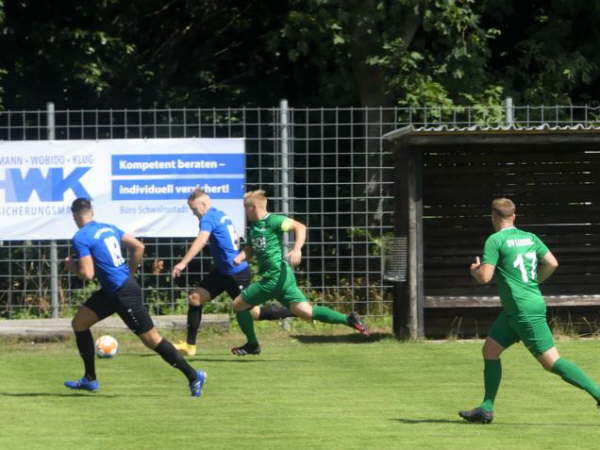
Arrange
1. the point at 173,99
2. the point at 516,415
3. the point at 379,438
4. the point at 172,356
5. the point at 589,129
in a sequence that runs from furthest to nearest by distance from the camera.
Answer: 1. the point at 173,99
2. the point at 589,129
3. the point at 172,356
4. the point at 516,415
5. the point at 379,438

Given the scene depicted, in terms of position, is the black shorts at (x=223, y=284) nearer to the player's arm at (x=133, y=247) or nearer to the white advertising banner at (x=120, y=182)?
the white advertising banner at (x=120, y=182)

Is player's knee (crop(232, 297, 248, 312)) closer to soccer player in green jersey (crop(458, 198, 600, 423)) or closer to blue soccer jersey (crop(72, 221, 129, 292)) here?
blue soccer jersey (crop(72, 221, 129, 292))

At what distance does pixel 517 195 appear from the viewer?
16562mm

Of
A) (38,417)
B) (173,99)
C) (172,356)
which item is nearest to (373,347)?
(172,356)

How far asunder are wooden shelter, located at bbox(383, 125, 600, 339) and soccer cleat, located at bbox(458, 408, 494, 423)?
579 cm

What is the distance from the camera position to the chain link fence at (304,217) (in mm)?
17219

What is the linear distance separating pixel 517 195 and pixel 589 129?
1.40 metres

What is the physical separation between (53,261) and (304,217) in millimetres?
2984

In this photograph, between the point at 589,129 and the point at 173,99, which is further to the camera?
the point at 173,99

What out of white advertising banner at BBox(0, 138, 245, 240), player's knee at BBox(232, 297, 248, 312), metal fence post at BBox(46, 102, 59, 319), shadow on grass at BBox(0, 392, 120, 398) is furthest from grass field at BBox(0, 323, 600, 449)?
white advertising banner at BBox(0, 138, 245, 240)

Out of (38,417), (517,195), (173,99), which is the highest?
(173,99)

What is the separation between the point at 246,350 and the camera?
583 inches

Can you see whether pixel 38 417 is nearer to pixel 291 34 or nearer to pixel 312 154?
pixel 312 154

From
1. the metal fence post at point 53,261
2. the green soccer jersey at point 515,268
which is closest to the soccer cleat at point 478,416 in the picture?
the green soccer jersey at point 515,268
